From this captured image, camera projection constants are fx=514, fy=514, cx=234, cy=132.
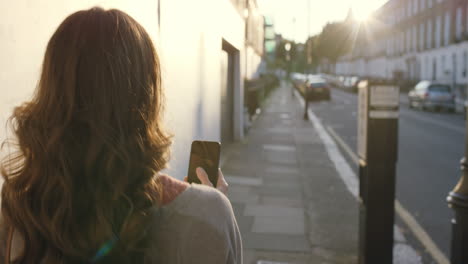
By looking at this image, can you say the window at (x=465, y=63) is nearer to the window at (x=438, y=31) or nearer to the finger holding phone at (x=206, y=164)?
the window at (x=438, y=31)

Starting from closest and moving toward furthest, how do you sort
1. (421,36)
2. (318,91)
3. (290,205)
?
(290,205) → (318,91) → (421,36)

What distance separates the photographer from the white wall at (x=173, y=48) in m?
2.37

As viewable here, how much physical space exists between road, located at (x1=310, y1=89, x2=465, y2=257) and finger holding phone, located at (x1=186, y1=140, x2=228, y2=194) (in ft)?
14.3

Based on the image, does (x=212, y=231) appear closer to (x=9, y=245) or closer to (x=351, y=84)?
(x=9, y=245)

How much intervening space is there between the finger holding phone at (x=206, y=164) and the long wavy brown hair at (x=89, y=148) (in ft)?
0.92

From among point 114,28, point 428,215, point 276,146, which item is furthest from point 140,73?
point 276,146

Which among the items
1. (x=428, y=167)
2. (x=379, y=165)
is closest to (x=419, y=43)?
(x=428, y=167)

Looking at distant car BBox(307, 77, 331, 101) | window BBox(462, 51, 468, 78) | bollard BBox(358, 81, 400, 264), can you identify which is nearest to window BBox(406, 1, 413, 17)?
window BBox(462, 51, 468, 78)

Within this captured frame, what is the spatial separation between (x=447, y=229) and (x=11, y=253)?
5.70m

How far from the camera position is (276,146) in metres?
13.1

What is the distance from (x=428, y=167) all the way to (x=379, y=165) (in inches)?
256

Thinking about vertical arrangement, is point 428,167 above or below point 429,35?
below

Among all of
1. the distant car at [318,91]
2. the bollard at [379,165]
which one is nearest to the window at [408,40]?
the distant car at [318,91]

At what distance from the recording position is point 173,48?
5.50 meters
